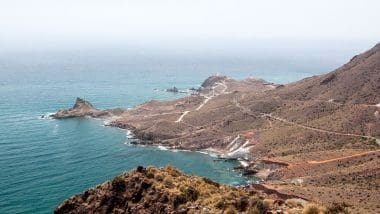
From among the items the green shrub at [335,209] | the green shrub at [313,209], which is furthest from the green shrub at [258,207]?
the green shrub at [335,209]

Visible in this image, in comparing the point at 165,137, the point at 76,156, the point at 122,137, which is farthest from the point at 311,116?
the point at 76,156

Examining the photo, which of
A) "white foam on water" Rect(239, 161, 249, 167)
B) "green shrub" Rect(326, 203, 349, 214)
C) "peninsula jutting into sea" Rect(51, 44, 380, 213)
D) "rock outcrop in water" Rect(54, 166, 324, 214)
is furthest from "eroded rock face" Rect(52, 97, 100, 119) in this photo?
"green shrub" Rect(326, 203, 349, 214)

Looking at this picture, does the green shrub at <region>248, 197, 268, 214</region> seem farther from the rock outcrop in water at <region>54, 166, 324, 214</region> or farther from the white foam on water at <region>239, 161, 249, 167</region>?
the white foam on water at <region>239, 161, 249, 167</region>

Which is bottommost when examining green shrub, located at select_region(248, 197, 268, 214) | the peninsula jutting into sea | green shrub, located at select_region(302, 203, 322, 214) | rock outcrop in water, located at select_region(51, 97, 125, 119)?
rock outcrop in water, located at select_region(51, 97, 125, 119)

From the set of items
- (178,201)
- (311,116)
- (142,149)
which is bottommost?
(142,149)

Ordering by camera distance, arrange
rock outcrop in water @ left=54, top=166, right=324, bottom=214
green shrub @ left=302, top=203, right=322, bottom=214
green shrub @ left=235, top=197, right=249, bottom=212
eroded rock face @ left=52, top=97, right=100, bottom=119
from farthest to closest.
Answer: eroded rock face @ left=52, top=97, right=100, bottom=119 < rock outcrop in water @ left=54, top=166, right=324, bottom=214 < green shrub @ left=235, top=197, right=249, bottom=212 < green shrub @ left=302, top=203, right=322, bottom=214

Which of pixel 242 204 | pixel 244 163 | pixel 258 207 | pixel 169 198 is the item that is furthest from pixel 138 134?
pixel 258 207

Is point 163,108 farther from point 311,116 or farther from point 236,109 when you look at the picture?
point 311,116
